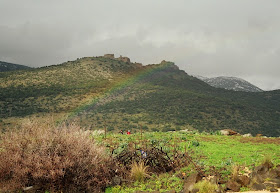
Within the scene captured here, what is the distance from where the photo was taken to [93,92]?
55469 mm

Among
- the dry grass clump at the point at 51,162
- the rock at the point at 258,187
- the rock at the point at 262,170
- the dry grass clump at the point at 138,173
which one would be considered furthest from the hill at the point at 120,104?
the rock at the point at 258,187

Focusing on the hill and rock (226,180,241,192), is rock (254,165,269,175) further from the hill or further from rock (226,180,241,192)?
the hill

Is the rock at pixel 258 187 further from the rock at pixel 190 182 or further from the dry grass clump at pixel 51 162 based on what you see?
the dry grass clump at pixel 51 162

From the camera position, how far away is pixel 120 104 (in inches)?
1972

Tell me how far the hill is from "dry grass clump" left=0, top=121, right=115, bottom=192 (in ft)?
78.4

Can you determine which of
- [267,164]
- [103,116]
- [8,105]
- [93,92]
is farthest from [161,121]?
[267,164]

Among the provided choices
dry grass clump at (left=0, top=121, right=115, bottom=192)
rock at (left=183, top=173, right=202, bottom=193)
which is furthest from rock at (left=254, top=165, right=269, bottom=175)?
dry grass clump at (left=0, top=121, right=115, bottom=192)

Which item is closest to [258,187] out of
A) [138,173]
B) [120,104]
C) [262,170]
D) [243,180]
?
[243,180]

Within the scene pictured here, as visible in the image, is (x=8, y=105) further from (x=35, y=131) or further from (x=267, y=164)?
(x=267, y=164)

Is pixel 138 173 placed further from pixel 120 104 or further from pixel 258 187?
pixel 120 104

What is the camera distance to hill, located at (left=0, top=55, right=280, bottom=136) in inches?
1584

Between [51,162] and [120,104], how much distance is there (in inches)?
1673

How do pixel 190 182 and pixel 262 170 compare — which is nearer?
pixel 190 182

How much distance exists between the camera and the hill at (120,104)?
40.2 m
